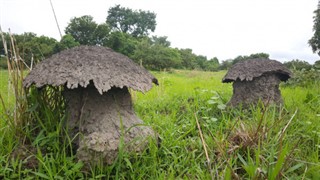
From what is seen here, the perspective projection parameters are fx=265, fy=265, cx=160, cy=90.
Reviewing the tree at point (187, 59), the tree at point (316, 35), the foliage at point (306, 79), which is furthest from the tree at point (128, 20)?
the foliage at point (306, 79)

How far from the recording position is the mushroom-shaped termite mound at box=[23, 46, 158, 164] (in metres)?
2.00

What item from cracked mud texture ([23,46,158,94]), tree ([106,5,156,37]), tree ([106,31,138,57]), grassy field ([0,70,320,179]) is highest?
tree ([106,5,156,37])

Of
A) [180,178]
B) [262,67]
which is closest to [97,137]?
[180,178]

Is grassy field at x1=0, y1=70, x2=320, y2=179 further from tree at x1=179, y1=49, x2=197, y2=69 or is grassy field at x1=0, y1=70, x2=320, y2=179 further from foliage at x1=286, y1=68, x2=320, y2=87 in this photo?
tree at x1=179, y1=49, x2=197, y2=69

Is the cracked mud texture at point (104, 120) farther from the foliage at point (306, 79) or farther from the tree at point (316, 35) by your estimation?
the tree at point (316, 35)

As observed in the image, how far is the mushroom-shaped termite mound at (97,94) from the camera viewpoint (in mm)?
2002

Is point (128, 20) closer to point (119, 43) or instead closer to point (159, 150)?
point (119, 43)

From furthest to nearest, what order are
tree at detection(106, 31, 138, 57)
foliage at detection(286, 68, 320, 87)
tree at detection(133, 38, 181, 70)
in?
tree at detection(106, 31, 138, 57)
tree at detection(133, 38, 181, 70)
foliage at detection(286, 68, 320, 87)

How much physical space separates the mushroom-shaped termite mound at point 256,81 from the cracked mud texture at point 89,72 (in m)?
1.77

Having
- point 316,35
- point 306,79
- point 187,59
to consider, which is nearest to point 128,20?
point 187,59

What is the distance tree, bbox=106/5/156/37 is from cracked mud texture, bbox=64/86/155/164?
43.4 m

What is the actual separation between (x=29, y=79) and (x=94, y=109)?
58cm

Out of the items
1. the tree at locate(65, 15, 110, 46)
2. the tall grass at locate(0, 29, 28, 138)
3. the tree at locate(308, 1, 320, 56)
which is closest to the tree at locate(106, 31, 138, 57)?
the tree at locate(65, 15, 110, 46)

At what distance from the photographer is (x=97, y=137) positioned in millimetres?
2010
